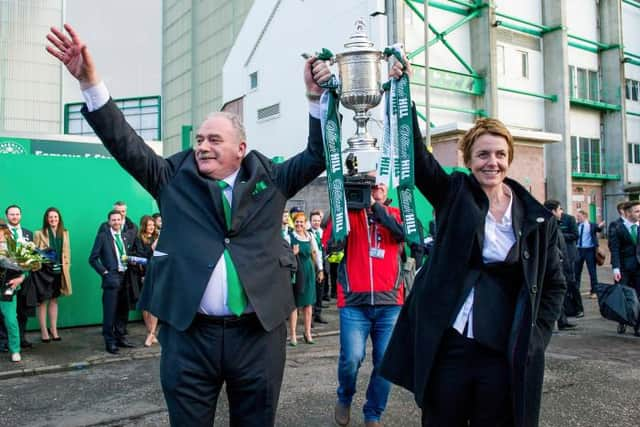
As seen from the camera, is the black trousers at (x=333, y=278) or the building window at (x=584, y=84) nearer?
the black trousers at (x=333, y=278)

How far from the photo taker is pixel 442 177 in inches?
115

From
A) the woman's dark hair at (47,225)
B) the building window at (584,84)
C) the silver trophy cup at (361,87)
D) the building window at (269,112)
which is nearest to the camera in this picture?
the silver trophy cup at (361,87)

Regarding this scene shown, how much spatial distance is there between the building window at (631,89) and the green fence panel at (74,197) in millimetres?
29946

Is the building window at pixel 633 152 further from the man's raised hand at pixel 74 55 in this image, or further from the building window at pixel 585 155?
the man's raised hand at pixel 74 55

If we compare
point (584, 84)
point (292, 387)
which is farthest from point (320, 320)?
point (584, 84)

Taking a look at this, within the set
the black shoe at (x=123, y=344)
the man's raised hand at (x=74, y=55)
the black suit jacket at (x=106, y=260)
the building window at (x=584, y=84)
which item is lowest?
the black shoe at (x=123, y=344)

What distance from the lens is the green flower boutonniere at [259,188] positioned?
2.81 meters

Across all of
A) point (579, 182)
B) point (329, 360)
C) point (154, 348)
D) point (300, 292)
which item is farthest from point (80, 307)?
point (579, 182)

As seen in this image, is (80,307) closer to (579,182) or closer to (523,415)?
(523,415)

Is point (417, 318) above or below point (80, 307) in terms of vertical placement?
above

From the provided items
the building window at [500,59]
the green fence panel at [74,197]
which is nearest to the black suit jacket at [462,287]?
the green fence panel at [74,197]

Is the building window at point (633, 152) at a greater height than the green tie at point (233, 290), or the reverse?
the building window at point (633, 152)

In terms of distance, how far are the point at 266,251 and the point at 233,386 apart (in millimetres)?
647

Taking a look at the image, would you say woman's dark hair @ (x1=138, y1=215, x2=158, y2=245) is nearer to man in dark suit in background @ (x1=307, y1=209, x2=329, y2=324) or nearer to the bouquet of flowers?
the bouquet of flowers
